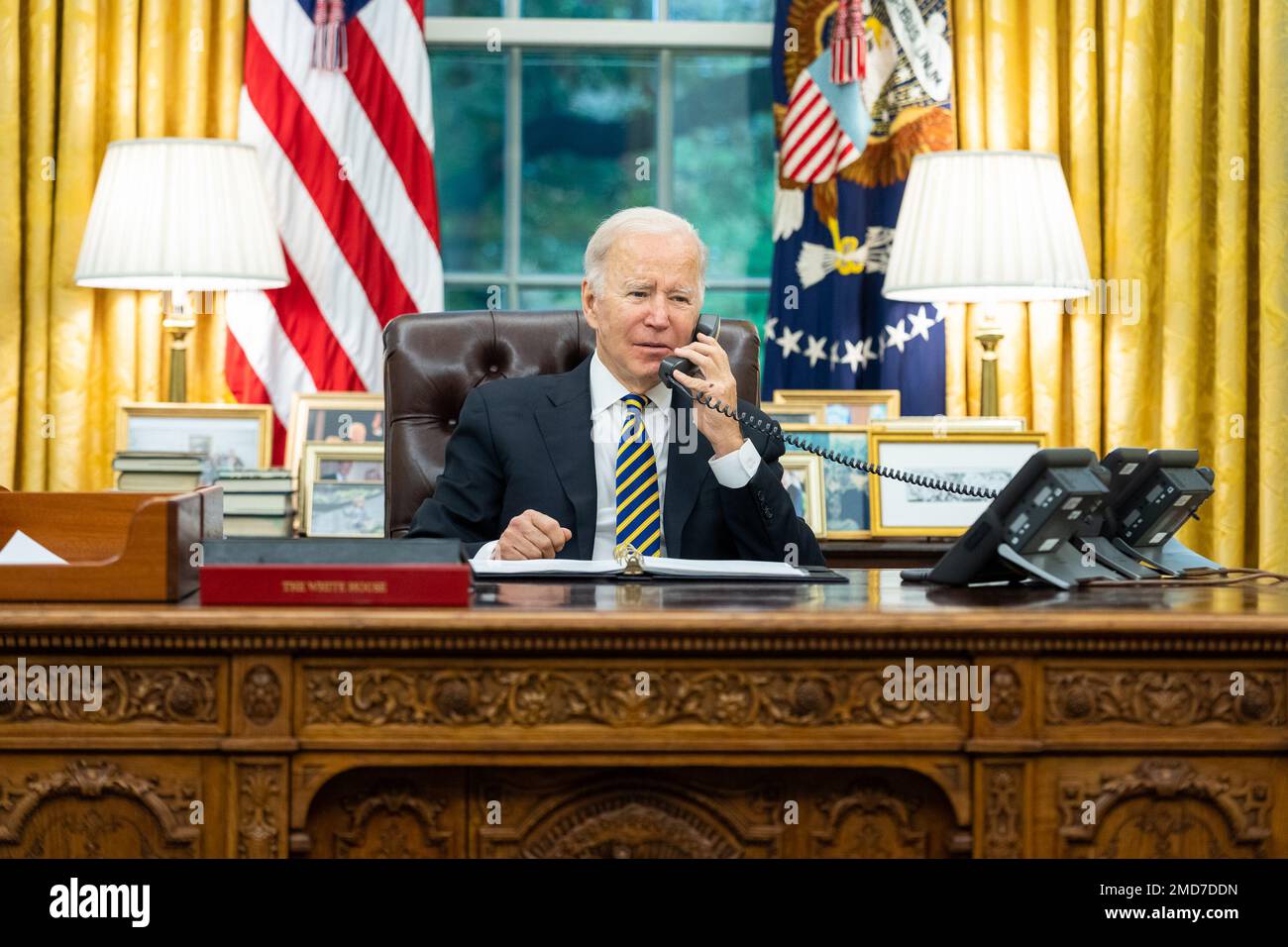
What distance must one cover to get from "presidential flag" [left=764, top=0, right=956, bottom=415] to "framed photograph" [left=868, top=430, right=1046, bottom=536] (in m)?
0.34

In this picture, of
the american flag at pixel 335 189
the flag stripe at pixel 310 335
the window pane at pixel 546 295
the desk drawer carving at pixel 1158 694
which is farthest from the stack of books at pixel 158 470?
the desk drawer carving at pixel 1158 694

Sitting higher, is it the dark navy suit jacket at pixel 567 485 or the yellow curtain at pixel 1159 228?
the yellow curtain at pixel 1159 228

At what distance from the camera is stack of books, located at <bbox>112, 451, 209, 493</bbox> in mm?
3021

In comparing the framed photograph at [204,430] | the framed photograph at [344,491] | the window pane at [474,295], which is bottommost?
the framed photograph at [344,491]

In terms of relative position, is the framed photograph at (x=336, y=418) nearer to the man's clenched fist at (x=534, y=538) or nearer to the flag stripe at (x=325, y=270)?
the flag stripe at (x=325, y=270)

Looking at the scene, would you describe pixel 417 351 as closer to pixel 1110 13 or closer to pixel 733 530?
pixel 733 530

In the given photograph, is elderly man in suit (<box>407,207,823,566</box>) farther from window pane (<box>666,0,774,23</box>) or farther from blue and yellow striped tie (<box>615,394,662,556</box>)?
window pane (<box>666,0,774,23</box>)

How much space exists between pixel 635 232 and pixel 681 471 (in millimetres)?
418

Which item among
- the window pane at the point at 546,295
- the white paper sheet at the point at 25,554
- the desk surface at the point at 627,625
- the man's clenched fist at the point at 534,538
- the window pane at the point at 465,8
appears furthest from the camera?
the window pane at the point at 546,295

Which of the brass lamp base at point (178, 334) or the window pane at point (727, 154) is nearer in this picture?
the brass lamp base at point (178, 334)

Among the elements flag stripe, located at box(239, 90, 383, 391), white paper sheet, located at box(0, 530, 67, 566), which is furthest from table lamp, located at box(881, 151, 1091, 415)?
white paper sheet, located at box(0, 530, 67, 566)

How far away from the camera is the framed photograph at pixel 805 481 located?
3123 mm

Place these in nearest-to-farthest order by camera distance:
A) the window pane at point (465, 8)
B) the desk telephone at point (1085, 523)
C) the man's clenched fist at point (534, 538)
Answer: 1. the desk telephone at point (1085, 523)
2. the man's clenched fist at point (534, 538)
3. the window pane at point (465, 8)

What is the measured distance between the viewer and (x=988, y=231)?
3.10 meters
